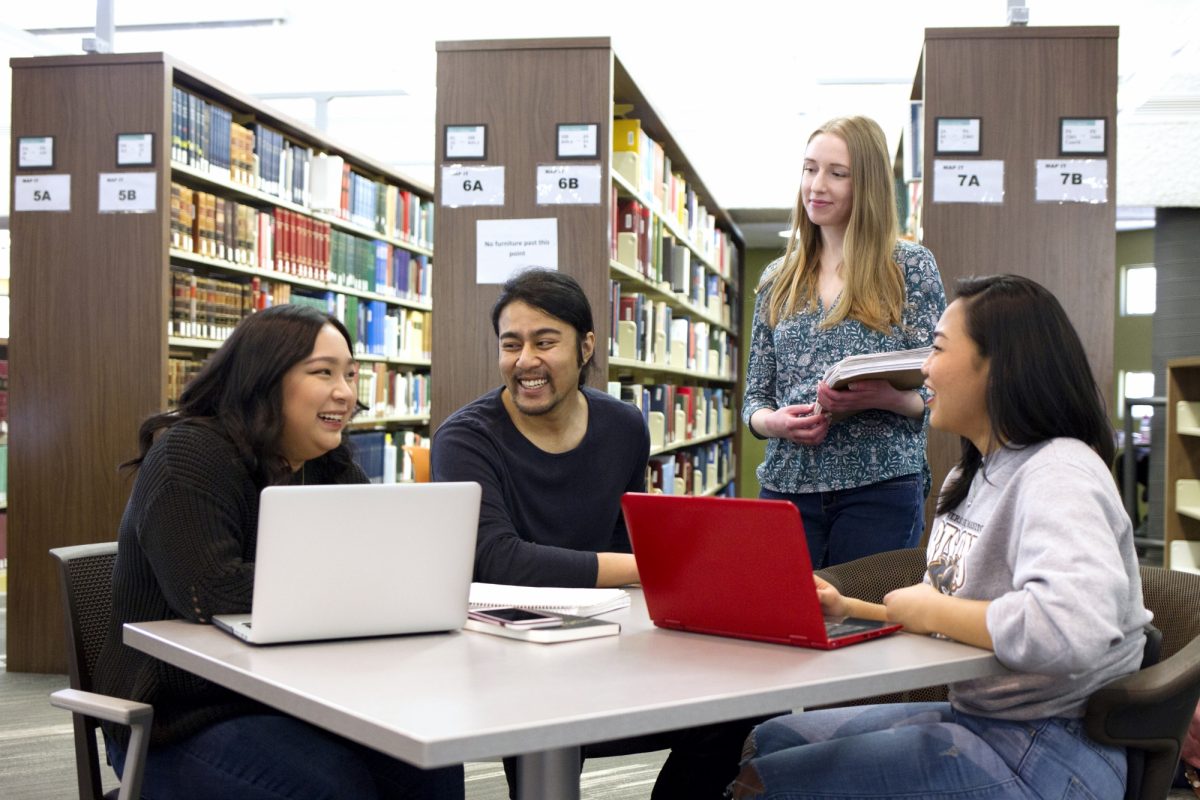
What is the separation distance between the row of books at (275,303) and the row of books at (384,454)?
17.8 inches

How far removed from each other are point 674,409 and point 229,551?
14.9ft

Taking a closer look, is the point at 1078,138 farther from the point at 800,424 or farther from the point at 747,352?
the point at 747,352

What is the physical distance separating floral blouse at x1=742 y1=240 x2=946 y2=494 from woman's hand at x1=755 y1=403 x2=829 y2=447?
0.05 metres

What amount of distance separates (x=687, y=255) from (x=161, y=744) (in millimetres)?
5102

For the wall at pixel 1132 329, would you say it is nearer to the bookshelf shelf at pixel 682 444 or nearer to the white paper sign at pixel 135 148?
the bookshelf shelf at pixel 682 444

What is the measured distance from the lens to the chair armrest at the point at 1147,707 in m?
1.40

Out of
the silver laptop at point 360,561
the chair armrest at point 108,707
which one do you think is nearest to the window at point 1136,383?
the silver laptop at point 360,561

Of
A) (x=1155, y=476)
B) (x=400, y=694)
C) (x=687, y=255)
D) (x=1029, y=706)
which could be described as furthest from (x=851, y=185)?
(x=1155, y=476)

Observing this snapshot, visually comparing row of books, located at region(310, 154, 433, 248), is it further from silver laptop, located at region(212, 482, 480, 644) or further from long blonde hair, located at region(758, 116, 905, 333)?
silver laptop, located at region(212, 482, 480, 644)

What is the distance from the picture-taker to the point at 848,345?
97.2 inches

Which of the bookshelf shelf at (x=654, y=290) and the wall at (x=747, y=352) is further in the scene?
the wall at (x=747, y=352)

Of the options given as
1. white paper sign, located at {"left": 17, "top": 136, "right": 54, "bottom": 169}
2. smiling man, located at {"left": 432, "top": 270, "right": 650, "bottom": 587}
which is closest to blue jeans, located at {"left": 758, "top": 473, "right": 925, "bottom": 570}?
smiling man, located at {"left": 432, "top": 270, "right": 650, "bottom": 587}

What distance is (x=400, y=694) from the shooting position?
3.89ft

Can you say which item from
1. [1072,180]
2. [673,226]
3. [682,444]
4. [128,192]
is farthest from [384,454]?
[1072,180]
